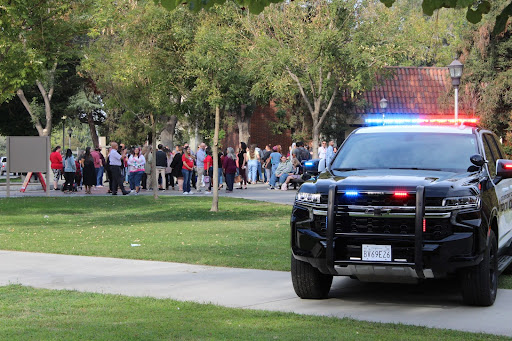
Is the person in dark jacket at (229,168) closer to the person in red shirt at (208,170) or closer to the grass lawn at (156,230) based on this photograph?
the person in red shirt at (208,170)

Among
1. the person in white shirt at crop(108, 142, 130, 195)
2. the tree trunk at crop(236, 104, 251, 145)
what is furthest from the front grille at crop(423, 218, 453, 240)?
the tree trunk at crop(236, 104, 251, 145)

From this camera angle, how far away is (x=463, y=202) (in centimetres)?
835

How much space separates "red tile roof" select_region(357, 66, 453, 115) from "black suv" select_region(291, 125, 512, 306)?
44.9m

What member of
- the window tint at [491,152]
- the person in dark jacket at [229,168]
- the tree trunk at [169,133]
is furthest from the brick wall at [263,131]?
the window tint at [491,152]

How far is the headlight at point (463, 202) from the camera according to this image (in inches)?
326

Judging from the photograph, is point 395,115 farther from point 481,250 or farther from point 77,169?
point 481,250

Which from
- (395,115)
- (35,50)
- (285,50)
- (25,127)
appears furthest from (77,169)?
(395,115)

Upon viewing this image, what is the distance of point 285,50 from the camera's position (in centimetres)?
3703

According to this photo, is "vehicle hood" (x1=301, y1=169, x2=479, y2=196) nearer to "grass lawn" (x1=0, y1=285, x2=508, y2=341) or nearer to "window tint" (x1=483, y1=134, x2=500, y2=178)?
"window tint" (x1=483, y1=134, x2=500, y2=178)

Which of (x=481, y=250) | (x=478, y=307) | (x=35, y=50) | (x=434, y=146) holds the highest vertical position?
(x=35, y=50)

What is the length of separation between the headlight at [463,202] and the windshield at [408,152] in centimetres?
103

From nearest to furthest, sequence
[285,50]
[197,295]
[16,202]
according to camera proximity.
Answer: [197,295], [16,202], [285,50]

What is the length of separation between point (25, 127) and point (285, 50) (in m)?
21.9

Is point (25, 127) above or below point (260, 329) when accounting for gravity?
above
